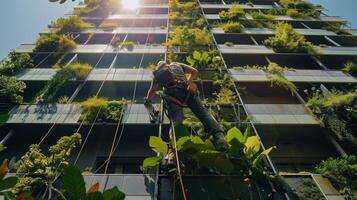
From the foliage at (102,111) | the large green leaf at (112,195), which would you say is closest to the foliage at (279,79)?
the foliage at (102,111)

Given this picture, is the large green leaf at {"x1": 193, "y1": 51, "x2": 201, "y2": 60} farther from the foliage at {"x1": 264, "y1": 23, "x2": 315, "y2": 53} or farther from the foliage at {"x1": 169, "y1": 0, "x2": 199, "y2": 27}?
the foliage at {"x1": 169, "y1": 0, "x2": 199, "y2": 27}

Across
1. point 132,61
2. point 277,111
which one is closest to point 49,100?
point 132,61

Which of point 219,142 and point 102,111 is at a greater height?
point 219,142

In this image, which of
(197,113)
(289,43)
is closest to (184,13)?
(289,43)

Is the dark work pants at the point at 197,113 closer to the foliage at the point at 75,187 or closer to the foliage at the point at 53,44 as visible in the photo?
the foliage at the point at 75,187

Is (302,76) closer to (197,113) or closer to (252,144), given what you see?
(252,144)

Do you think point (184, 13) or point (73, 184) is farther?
point (184, 13)

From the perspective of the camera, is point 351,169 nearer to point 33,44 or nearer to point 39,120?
point 39,120
